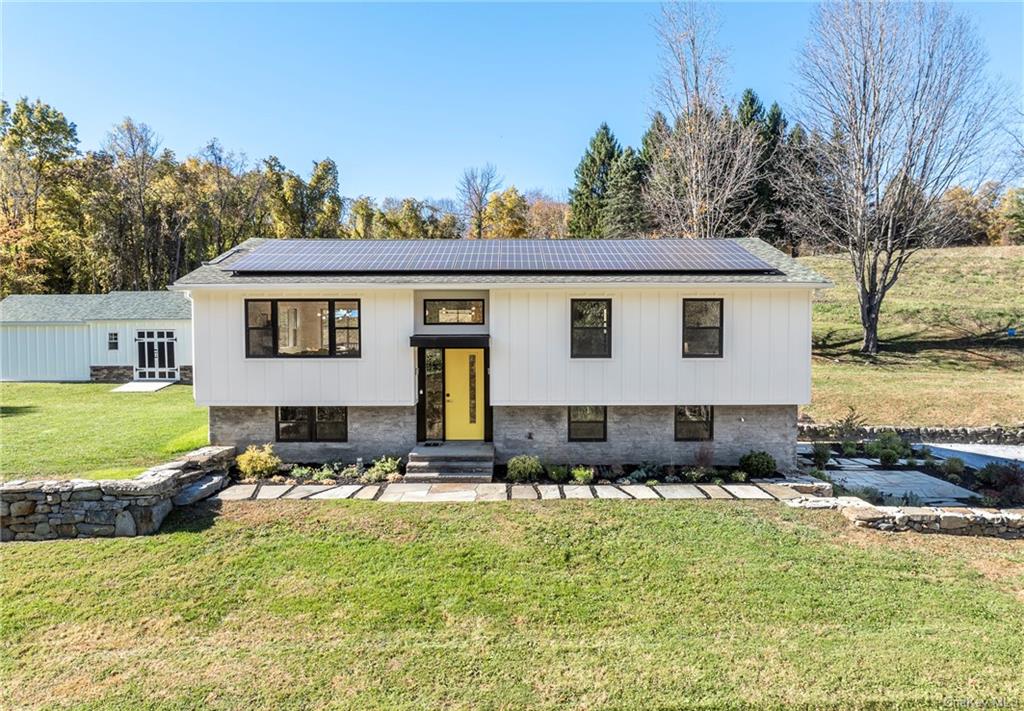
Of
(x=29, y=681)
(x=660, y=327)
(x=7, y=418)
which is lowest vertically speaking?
(x=29, y=681)

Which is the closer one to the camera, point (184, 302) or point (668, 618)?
point (668, 618)

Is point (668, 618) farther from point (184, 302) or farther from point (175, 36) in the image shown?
point (184, 302)

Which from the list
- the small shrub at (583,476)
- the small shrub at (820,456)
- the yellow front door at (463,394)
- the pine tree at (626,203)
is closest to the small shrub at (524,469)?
the small shrub at (583,476)

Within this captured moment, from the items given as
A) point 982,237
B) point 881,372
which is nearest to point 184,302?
point 881,372

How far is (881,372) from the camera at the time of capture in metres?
18.5

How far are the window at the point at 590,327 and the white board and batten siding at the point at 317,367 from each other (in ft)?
10.6

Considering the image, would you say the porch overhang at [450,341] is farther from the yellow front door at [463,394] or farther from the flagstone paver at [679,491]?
the flagstone paver at [679,491]

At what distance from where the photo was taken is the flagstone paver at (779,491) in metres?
8.59

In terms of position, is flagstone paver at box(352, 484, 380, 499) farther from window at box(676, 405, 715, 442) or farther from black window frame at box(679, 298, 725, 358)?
black window frame at box(679, 298, 725, 358)

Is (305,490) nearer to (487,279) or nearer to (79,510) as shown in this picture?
(79,510)

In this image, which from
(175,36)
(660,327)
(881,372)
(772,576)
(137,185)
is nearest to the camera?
(772,576)

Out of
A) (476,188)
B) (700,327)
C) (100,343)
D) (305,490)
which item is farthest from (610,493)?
(476,188)

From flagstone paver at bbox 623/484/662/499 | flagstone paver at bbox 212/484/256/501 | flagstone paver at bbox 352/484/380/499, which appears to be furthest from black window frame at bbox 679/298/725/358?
flagstone paver at bbox 212/484/256/501

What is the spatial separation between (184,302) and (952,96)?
105 ft
